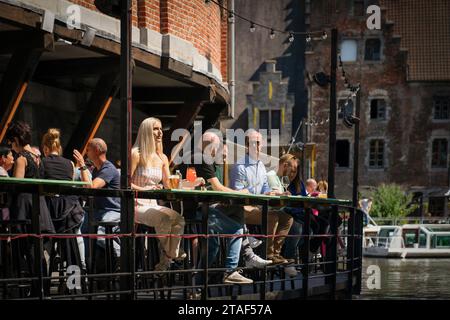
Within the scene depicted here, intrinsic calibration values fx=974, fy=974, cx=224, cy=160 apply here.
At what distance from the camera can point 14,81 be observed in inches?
482

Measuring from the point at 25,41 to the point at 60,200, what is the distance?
485cm

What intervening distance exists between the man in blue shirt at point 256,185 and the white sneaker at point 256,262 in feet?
1.93

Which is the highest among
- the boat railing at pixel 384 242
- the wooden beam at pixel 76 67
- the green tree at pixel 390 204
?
the wooden beam at pixel 76 67

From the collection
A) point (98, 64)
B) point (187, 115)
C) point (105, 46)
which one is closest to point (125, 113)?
point (105, 46)

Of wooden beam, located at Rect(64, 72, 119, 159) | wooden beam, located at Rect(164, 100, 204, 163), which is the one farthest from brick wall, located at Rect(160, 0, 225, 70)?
wooden beam, located at Rect(64, 72, 119, 159)

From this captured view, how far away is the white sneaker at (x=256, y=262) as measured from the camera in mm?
8156

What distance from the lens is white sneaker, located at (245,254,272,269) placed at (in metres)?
8.16

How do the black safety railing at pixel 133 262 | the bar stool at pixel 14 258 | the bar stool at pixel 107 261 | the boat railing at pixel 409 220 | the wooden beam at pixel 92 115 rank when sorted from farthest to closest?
the boat railing at pixel 409 220 → the wooden beam at pixel 92 115 → the bar stool at pixel 107 261 → the bar stool at pixel 14 258 → the black safety railing at pixel 133 262

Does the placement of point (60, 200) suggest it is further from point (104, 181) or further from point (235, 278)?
point (235, 278)

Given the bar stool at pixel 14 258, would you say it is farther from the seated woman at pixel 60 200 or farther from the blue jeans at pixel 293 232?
the blue jeans at pixel 293 232

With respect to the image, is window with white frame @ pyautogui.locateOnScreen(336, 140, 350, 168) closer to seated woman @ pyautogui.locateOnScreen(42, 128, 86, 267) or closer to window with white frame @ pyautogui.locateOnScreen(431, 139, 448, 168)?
window with white frame @ pyautogui.locateOnScreen(431, 139, 448, 168)

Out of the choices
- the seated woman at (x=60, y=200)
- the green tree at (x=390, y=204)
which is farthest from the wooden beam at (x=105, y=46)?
the green tree at (x=390, y=204)

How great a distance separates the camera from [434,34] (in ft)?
155
